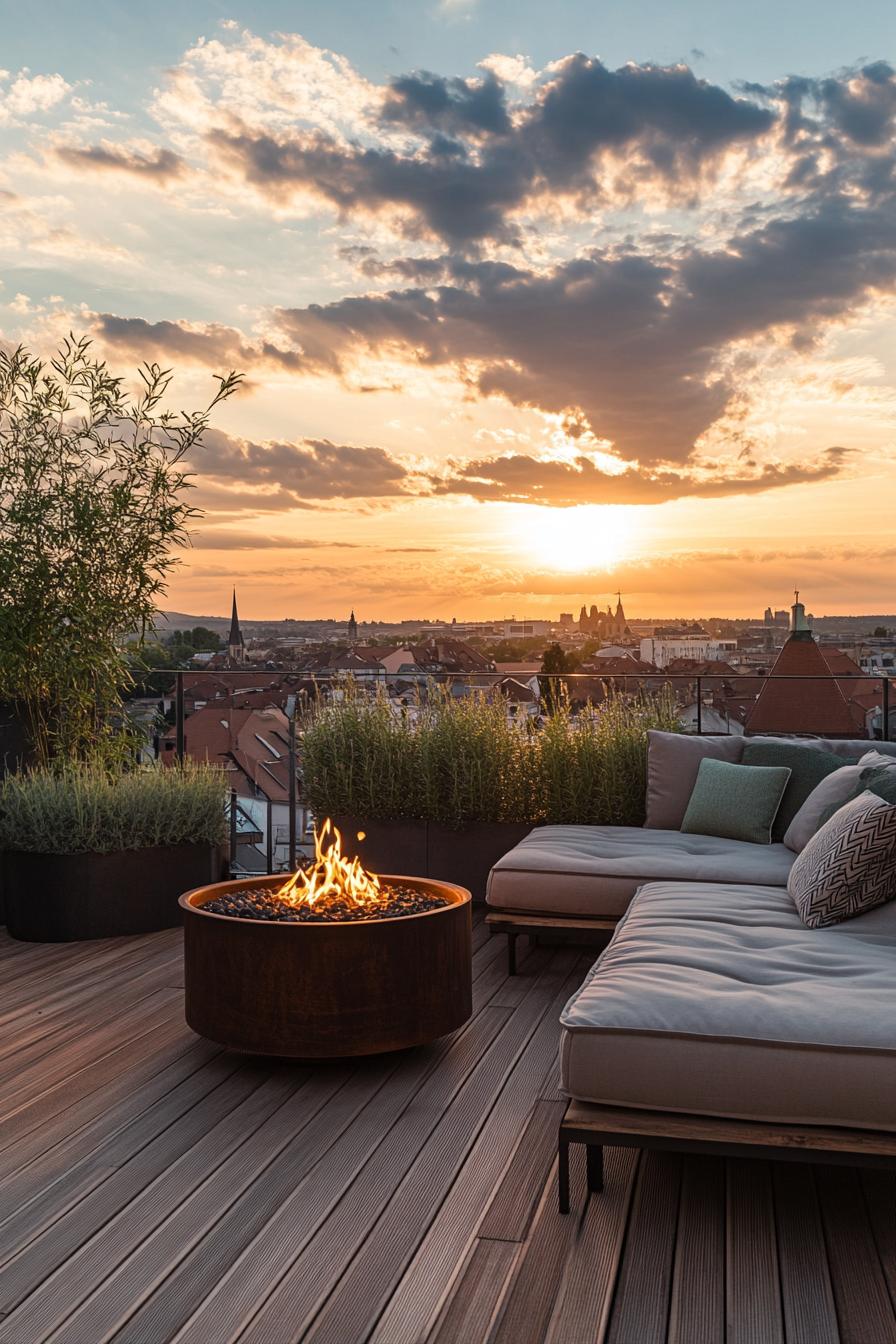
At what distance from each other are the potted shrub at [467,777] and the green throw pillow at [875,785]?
1.30 metres

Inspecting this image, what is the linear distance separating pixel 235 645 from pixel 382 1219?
519 centimetres

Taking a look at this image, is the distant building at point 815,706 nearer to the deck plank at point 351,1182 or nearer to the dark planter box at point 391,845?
the dark planter box at point 391,845

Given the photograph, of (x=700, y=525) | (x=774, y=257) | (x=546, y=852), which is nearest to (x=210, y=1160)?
(x=546, y=852)

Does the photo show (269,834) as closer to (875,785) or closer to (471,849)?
(471,849)

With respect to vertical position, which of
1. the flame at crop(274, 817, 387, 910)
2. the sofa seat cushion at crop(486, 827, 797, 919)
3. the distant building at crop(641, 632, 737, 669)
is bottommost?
the sofa seat cushion at crop(486, 827, 797, 919)

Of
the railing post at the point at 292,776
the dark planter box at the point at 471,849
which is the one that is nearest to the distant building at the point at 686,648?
the dark planter box at the point at 471,849

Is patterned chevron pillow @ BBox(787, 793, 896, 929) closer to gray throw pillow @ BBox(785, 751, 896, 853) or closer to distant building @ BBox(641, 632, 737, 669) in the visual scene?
gray throw pillow @ BBox(785, 751, 896, 853)

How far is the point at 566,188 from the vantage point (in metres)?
6.68

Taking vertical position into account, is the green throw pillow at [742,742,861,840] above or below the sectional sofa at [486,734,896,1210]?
above

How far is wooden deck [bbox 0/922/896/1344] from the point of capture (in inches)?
73.0

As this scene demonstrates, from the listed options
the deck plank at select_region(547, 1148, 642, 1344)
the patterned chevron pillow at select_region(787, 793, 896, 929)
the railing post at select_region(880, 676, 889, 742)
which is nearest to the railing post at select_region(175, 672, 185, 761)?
the railing post at select_region(880, 676, 889, 742)

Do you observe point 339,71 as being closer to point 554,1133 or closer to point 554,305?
point 554,305

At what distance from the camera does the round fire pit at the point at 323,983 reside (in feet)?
9.71

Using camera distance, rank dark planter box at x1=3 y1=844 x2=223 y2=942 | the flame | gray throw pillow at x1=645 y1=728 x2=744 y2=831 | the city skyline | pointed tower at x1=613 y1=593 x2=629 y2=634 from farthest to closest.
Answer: pointed tower at x1=613 y1=593 x2=629 y2=634 < the city skyline < gray throw pillow at x1=645 y1=728 x2=744 y2=831 < dark planter box at x1=3 y1=844 x2=223 y2=942 < the flame
